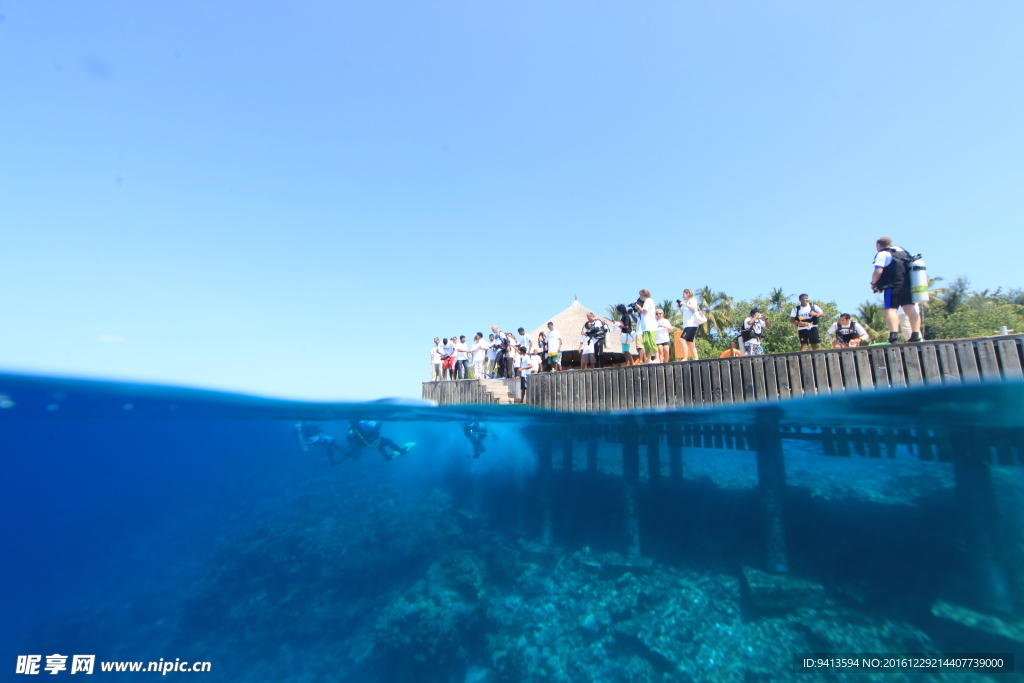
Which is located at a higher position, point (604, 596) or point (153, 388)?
point (153, 388)

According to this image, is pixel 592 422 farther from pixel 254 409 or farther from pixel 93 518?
pixel 93 518

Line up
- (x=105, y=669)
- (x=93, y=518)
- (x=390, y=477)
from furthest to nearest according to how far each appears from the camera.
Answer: (x=390, y=477) → (x=93, y=518) → (x=105, y=669)

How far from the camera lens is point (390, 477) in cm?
1634

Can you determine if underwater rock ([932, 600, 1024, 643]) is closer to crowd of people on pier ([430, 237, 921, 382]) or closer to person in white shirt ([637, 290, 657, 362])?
crowd of people on pier ([430, 237, 921, 382])

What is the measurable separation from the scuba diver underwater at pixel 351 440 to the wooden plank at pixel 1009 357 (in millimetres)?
14573

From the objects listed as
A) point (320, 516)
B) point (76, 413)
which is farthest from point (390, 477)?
point (76, 413)

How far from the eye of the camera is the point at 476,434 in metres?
17.3

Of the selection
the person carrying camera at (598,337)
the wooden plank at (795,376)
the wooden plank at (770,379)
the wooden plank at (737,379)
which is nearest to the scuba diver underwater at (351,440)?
the person carrying camera at (598,337)

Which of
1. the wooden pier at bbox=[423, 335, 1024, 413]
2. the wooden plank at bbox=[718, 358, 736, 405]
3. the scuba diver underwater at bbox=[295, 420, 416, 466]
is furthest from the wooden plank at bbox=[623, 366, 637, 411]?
the scuba diver underwater at bbox=[295, 420, 416, 466]

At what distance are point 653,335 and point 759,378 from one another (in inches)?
102

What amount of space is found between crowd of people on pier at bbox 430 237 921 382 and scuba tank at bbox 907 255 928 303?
0.20 ft

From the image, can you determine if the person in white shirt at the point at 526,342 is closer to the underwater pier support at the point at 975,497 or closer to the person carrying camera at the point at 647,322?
the person carrying camera at the point at 647,322

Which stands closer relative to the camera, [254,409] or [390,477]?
[254,409]

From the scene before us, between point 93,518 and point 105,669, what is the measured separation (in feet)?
27.9
